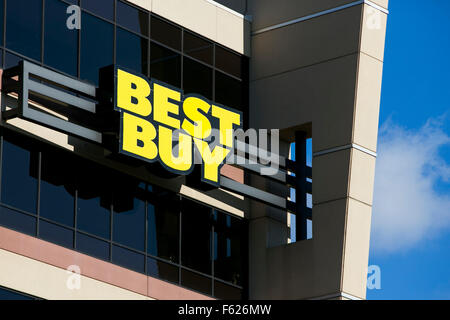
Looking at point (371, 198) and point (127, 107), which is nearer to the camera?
point (127, 107)

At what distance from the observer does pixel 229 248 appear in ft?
127

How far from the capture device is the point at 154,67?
1480 inches

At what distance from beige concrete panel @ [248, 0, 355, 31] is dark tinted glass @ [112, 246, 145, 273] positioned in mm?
10479

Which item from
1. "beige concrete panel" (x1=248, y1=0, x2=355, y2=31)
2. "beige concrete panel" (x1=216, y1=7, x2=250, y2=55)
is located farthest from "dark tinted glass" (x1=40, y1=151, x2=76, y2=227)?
"beige concrete panel" (x1=248, y1=0, x2=355, y2=31)

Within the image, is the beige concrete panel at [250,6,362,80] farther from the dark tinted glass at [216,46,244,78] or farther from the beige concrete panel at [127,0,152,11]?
the beige concrete panel at [127,0,152,11]

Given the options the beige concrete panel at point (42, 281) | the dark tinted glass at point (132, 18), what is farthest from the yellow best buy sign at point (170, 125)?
the beige concrete panel at point (42, 281)

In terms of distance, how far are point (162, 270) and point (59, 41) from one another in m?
7.36

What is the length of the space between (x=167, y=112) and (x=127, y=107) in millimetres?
1896

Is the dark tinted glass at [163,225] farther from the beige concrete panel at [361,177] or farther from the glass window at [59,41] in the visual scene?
the beige concrete panel at [361,177]

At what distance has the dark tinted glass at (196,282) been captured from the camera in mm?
36344

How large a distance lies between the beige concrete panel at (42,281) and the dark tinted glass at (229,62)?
32.7 ft

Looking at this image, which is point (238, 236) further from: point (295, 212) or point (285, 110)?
point (285, 110)

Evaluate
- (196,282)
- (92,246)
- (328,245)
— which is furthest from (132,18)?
(328,245)

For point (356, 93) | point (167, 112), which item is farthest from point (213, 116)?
point (356, 93)
